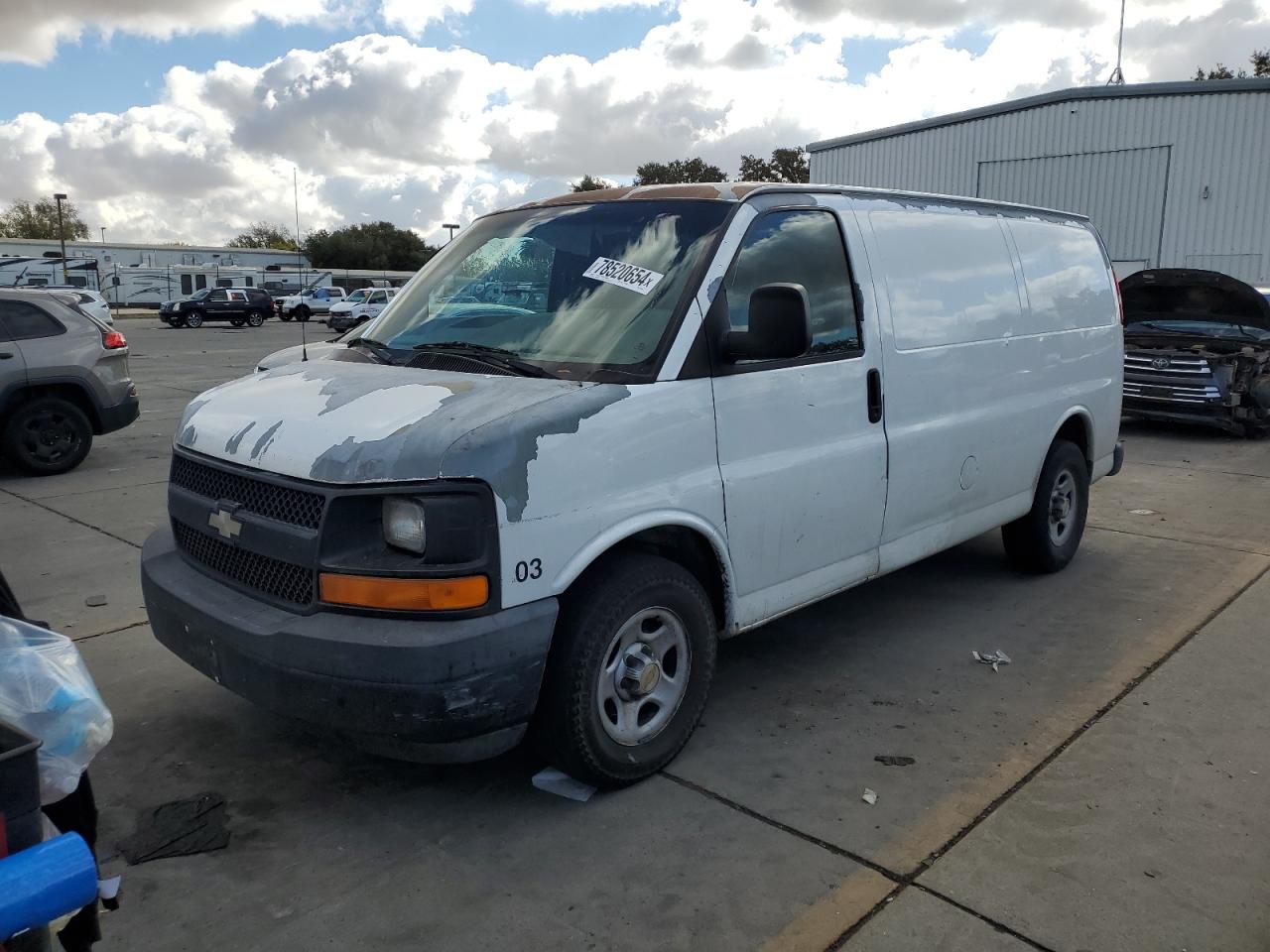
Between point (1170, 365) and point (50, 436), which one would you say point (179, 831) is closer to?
point (50, 436)

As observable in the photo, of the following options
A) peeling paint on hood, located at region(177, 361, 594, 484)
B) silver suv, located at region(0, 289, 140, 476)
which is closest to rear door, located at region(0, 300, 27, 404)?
silver suv, located at region(0, 289, 140, 476)

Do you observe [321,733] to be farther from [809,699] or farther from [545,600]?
[809,699]

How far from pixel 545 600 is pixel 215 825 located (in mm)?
1346

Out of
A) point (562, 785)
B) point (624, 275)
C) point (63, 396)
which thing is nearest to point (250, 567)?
point (562, 785)

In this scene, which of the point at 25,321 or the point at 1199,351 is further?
the point at 1199,351

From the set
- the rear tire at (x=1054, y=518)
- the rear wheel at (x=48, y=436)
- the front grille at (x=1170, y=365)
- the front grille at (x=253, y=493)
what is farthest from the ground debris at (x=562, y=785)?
the front grille at (x=1170, y=365)

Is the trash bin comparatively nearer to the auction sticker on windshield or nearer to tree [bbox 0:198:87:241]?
the auction sticker on windshield

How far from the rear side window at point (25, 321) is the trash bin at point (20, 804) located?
29.3 ft

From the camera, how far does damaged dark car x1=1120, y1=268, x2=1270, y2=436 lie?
11539mm

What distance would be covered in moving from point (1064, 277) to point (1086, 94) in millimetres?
18588

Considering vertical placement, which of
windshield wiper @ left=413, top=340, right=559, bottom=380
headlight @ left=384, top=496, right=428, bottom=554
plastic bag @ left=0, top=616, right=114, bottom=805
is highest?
windshield wiper @ left=413, top=340, right=559, bottom=380

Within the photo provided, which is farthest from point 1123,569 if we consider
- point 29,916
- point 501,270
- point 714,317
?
point 29,916

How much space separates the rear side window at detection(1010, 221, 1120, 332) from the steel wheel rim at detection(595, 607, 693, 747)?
3035 mm

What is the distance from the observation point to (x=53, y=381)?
9422 mm
